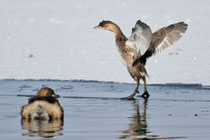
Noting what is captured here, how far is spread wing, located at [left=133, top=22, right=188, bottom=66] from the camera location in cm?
1466

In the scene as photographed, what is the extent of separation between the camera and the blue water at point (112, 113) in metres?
7.29

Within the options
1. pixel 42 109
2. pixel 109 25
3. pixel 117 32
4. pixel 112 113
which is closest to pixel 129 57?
pixel 117 32

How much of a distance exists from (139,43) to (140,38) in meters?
0.27

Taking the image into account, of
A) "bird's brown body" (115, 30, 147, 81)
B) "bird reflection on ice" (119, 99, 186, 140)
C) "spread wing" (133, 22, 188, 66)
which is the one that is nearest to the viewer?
"bird reflection on ice" (119, 99, 186, 140)

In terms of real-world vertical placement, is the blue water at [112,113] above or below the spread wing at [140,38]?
below

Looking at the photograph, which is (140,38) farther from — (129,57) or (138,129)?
(138,129)

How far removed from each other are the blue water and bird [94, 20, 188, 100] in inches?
26.0

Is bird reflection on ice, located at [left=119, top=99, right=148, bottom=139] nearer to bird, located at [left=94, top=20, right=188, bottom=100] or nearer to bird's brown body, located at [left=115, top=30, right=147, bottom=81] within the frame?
bird, located at [left=94, top=20, right=188, bottom=100]

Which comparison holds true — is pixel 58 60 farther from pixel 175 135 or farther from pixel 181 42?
pixel 175 135

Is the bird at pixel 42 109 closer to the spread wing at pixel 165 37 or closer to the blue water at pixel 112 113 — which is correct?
the blue water at pixel 112 113

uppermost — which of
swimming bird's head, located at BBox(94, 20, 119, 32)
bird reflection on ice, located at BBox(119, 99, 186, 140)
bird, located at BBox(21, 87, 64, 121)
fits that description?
swimming bird's head, located at BBox(94, 20, 119, 32)

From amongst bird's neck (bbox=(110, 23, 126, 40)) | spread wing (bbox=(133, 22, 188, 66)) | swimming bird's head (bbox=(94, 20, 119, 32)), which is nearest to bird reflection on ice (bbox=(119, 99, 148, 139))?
bird's neck (bbox=(110, 23, 126, 40))

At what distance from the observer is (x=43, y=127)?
25.7ft

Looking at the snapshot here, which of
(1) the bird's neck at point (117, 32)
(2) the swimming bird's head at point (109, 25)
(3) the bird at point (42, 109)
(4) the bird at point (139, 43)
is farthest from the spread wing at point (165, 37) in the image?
(3) the bird at point (42, 109)
